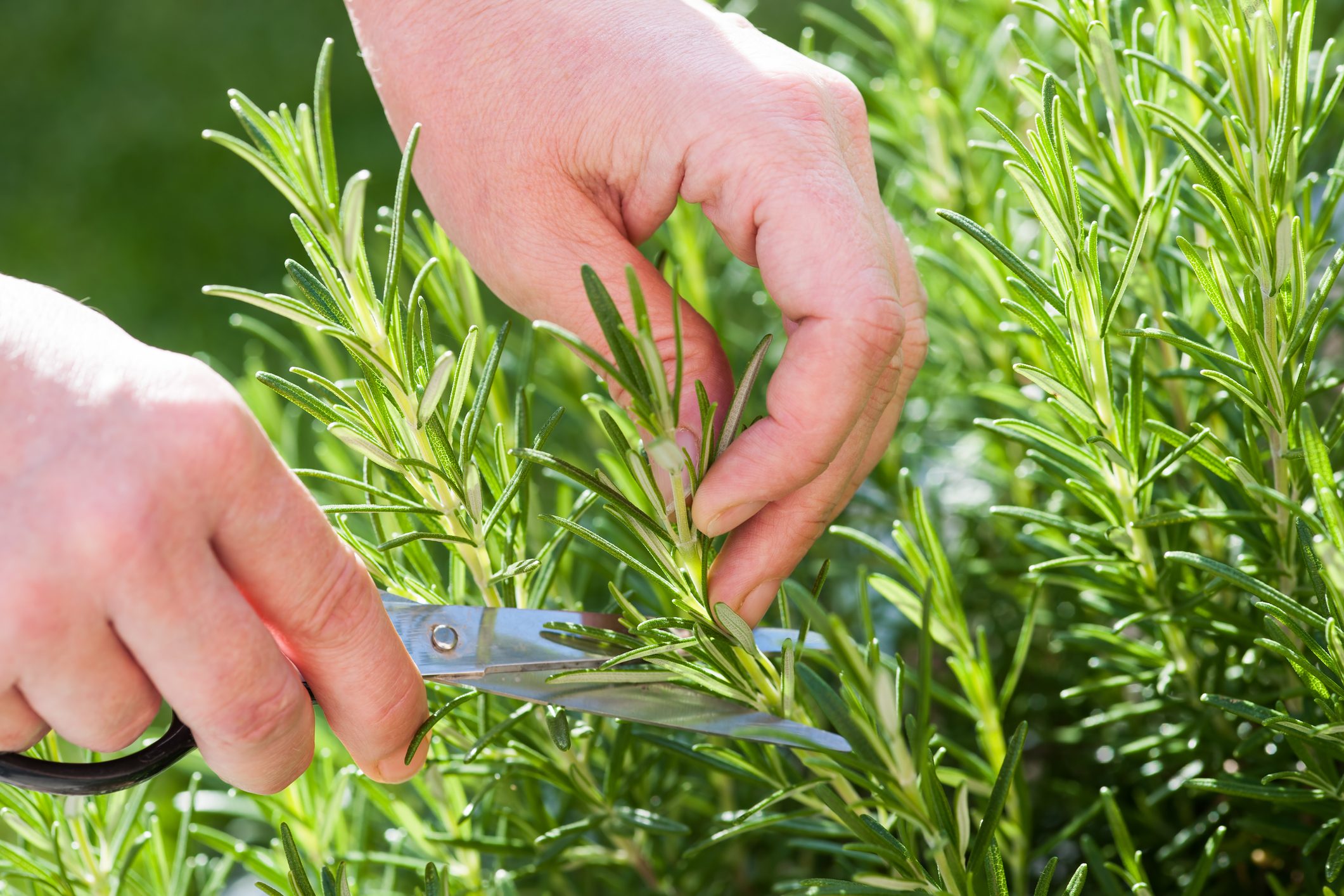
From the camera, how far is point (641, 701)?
3.23 feet

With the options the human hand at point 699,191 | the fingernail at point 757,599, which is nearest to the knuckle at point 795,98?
the human hand at point 699,191

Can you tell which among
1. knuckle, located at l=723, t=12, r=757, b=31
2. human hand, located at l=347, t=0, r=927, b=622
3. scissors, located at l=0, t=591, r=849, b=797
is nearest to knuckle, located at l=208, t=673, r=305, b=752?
scissors, located at l=0, t=591, r=849, b=797

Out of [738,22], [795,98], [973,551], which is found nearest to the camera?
[795,98]

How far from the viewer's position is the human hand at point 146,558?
75 centimetres

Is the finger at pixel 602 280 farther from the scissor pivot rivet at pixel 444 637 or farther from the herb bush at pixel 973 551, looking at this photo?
the scissor pivot rivet at pixel 444 637

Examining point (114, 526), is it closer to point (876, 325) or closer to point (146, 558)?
point (146, 558)

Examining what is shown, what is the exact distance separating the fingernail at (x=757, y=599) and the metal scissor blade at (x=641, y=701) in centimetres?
9

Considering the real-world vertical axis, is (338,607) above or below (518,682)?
above

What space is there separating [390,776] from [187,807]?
0.27m

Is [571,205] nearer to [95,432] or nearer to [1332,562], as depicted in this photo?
[95,432]

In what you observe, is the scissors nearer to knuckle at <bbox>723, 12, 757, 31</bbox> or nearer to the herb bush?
the herb bush

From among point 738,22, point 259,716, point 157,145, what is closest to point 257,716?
point 259,716

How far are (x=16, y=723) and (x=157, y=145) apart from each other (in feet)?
14.0

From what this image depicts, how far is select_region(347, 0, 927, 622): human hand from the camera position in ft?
3.04
